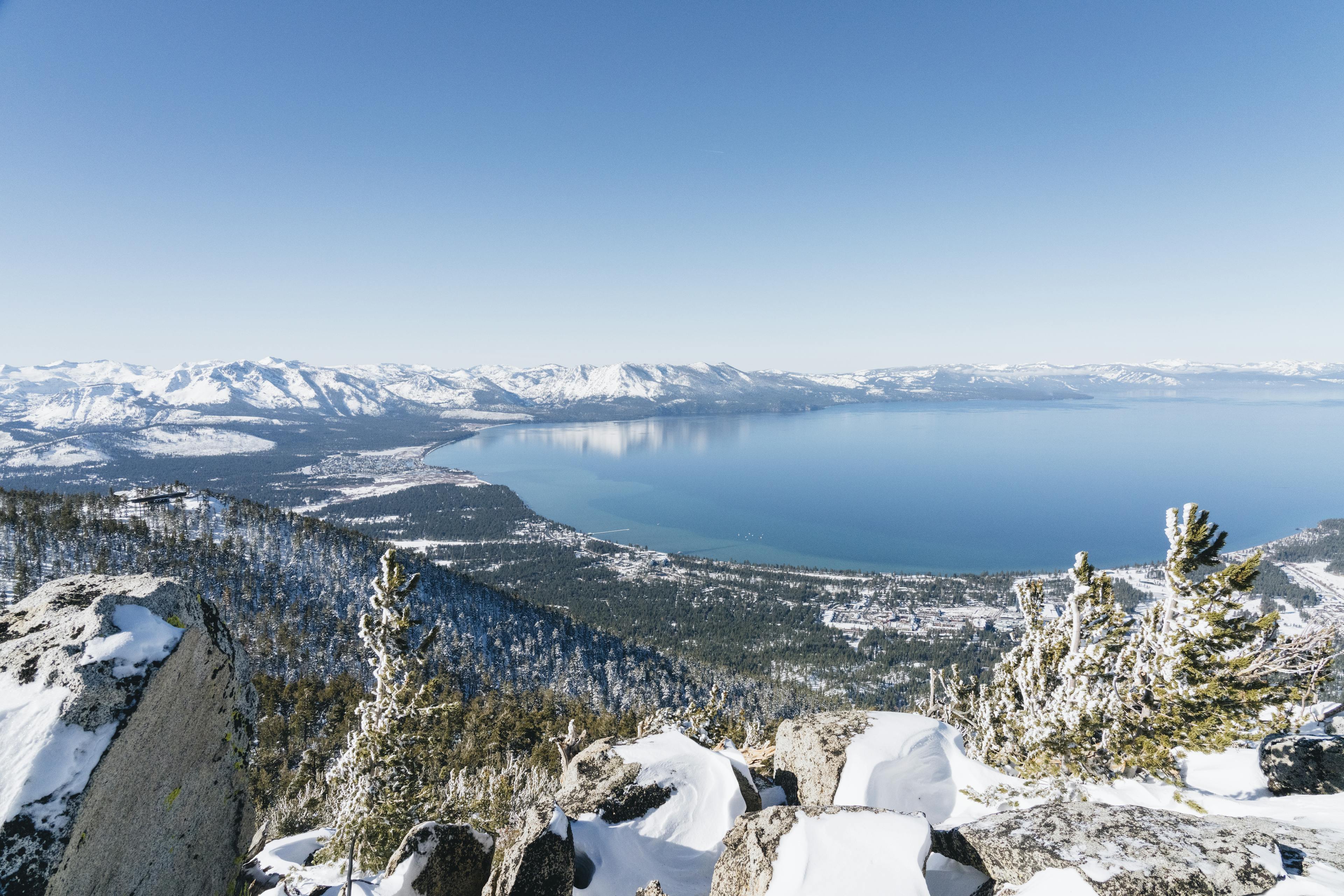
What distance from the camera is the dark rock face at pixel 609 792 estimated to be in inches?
438

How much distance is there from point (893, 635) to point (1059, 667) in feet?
391

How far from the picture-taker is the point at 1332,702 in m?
19.0

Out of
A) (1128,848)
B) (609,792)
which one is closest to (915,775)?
(1128,848)

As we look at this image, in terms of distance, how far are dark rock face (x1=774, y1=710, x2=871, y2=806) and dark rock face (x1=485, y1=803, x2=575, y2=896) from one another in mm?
5865

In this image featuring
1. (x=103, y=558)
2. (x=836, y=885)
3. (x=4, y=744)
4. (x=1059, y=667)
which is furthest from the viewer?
(x=103, y=558)

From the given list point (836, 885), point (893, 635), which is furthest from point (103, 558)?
point (893, 635)

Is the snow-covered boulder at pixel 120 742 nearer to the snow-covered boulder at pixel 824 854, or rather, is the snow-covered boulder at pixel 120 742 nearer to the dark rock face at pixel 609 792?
the dark rock face at pixel 609 792

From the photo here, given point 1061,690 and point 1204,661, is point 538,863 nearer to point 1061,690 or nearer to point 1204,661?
point 1061,690

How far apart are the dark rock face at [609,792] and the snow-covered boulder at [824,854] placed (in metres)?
3.66

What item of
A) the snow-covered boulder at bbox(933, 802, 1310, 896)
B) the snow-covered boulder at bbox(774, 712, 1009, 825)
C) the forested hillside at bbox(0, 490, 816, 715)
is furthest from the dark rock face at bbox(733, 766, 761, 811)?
the forested hillside at bbox(0, 490, 816, 715)

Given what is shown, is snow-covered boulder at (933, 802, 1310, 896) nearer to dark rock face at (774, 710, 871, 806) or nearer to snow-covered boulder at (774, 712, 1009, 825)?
snow-covered boulder at (774, 712, 1009, 825)

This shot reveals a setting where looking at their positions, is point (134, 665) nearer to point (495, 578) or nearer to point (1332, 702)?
point (1332, 702)

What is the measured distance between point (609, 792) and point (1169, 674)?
11643 mm

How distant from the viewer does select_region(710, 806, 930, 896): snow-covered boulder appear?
23.9 ft
